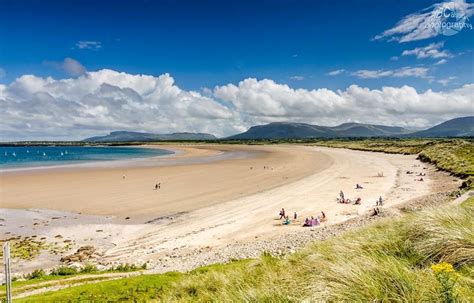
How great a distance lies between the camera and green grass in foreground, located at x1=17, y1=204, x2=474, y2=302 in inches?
197

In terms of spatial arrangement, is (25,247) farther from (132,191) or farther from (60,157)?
(60,157)

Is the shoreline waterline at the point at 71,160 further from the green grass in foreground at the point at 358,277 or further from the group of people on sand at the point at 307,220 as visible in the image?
the green grass in foreground at the point at 358,277

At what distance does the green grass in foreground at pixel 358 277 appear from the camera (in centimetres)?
501

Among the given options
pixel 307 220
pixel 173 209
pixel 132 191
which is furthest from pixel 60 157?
pixel 307 220

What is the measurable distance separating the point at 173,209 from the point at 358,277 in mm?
24181

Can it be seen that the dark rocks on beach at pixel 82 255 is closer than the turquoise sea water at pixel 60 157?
Yes

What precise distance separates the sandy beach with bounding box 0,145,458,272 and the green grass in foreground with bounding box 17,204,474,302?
5.56 meters

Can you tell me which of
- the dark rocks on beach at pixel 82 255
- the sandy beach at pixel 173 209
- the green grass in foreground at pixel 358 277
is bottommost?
the dark rocks on beach at pixel 82 255

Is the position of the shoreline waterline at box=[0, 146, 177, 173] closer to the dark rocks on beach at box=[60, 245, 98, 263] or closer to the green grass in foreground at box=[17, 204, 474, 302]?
the dark rocks on beach at box=[60, 245, 98, 263]

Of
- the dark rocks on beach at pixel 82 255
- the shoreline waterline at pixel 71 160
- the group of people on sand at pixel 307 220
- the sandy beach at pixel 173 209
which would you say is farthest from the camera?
the shoreline waterline at pixel 71 160

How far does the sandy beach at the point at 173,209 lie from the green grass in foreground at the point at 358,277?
5.56m

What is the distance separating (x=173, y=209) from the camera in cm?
2823

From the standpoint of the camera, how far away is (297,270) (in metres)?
7.33

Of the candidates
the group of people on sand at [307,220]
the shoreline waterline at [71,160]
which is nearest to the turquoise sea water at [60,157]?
the shoreline waterline at [71,160]
